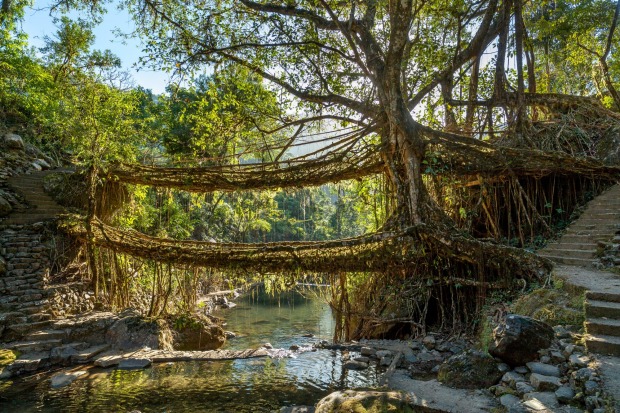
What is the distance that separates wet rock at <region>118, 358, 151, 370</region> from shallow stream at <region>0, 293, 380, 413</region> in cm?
15

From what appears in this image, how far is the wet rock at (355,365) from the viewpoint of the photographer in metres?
5.24

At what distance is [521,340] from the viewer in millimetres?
3383

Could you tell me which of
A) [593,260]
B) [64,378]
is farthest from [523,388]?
[64,378]

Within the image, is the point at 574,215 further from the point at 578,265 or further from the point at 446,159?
the point at 446,159

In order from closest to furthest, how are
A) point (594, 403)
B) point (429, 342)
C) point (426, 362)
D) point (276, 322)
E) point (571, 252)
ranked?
point (594, 403), point (426, 362), point (429, 342), point (571, 252), point (276, 322)

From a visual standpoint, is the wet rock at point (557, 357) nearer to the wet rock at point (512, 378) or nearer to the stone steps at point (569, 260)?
the wet rock at point (512, 378)

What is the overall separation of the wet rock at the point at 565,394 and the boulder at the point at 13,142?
14.4 m

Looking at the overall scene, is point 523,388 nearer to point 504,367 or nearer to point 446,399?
point 504,367

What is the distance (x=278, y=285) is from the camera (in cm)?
687

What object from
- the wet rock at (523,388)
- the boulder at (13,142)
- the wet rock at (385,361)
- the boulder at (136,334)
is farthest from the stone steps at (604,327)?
the boulder at (13,142)

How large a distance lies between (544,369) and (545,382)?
0.26 meters

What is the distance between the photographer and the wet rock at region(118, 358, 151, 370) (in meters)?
5.97

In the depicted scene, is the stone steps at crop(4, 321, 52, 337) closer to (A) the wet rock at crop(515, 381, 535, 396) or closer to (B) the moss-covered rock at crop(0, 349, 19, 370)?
(B) the moss-covered rock at crop(0, 349, 19, 370)

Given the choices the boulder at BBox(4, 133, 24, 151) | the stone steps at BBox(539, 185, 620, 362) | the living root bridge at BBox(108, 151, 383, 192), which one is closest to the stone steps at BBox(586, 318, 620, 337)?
the stone steps at BBox(539, 185, 620, 362)
